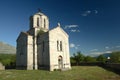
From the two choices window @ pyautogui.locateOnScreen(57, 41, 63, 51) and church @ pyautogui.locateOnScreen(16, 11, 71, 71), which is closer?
church @ pyautogui.locateOnScreen(16, 11, 71, 71)

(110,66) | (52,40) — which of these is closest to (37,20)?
(52,40)

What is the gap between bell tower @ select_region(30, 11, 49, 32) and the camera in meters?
36.6

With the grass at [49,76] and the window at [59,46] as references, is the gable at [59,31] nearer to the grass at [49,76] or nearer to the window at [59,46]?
the window at [59,46]

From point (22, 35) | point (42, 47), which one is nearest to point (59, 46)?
point (42, 47)

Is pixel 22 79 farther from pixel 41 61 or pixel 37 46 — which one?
pixel 37 46

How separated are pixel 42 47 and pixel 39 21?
24.7 ft

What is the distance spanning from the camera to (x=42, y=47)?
3334cm

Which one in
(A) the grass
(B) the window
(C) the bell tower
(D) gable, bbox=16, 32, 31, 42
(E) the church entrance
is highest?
(C) the bell tower

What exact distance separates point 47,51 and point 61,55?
389 centimetres

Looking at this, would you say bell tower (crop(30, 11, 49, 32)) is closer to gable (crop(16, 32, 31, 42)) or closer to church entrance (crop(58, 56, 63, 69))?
gable (crop(16, 32, 31, 42))

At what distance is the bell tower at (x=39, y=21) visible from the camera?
3656 centimetres

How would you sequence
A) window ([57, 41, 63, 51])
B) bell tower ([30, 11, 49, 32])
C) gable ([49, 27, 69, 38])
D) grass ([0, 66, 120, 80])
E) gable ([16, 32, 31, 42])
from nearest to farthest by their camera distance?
grass ([0, 66, 120, 80])
gable ([49, 27, 69, 38])
window ([57, 41, 63, 51])
gable ([16, 32, 31, 42])
bell tower ([30, 11, 49, 32])

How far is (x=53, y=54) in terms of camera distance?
31438 mm

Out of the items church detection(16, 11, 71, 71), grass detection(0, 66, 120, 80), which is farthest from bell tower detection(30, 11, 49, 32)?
grass detection(0, 66, 120, 80)
